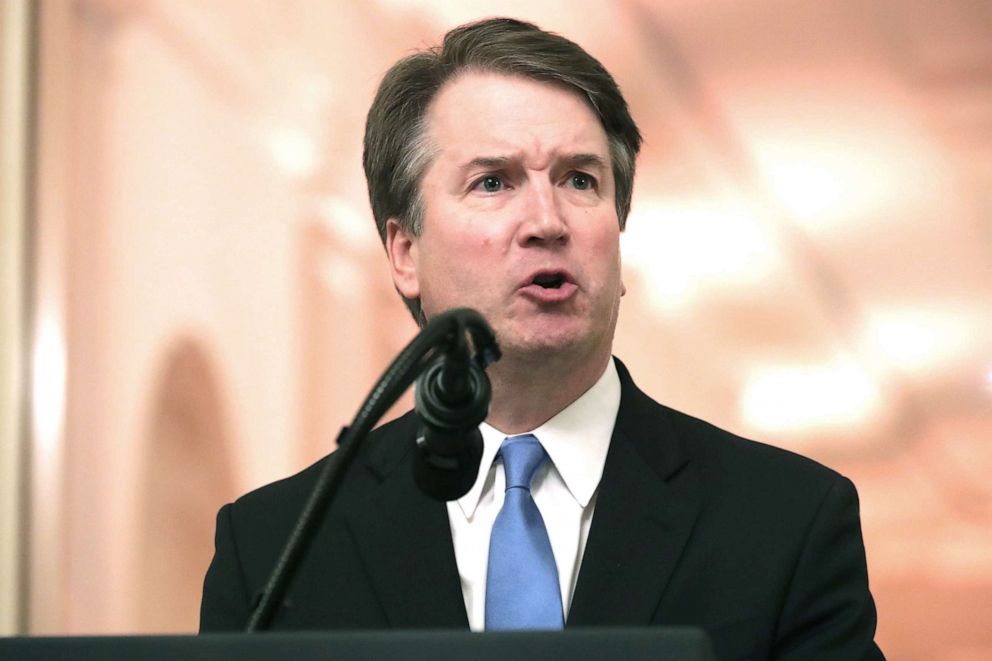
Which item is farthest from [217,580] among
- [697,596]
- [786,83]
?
[786,83]

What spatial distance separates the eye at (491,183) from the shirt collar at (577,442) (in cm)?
26

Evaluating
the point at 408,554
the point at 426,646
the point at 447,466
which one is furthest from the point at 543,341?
the point at 426,646

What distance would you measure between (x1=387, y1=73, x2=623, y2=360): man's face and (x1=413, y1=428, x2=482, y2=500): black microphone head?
582mm

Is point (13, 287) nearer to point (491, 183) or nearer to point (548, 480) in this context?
point (491, 183)

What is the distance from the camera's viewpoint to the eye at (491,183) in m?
1.64

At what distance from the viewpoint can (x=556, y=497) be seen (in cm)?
156

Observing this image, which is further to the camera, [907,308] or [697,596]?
[907,308]

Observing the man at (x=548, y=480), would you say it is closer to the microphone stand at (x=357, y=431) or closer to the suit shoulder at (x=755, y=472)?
the suit shoulder at (x=755, y=472)

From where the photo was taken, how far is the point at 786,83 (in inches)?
98.0

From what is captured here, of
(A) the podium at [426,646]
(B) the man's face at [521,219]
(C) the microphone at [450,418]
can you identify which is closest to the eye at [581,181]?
(B) the man's face at [521,219]

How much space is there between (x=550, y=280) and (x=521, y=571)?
331mm

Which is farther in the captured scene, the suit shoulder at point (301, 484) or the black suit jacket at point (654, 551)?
the suit shoulder at point (301, 484)

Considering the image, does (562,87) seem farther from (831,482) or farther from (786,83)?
(786,83)

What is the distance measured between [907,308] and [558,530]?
106 cm
